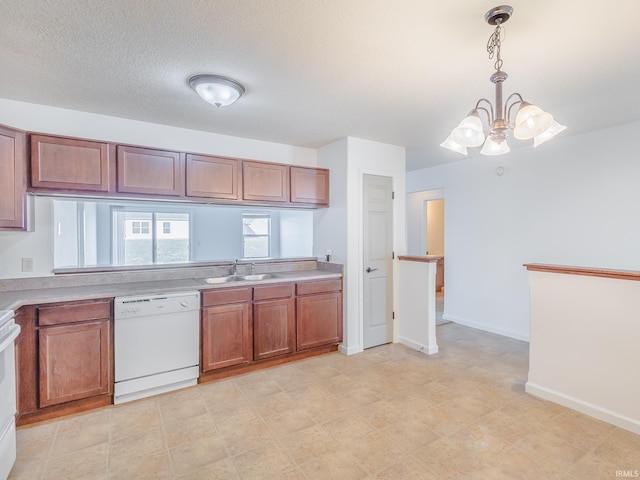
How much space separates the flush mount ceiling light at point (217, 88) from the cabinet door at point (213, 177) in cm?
89

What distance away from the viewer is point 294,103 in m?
2.73

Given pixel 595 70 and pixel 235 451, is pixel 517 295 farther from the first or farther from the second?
pixel 235 451

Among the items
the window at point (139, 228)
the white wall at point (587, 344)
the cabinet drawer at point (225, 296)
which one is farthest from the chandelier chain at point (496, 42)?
the window at point (139, 228)

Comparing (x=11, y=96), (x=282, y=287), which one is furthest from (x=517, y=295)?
(x=11, y=96)

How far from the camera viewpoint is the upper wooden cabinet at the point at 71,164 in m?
2.52

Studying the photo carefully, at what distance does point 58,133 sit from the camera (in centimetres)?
281

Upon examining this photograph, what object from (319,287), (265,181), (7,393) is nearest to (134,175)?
(265,181)

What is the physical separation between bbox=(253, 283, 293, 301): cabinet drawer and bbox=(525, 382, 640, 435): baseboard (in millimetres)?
2307

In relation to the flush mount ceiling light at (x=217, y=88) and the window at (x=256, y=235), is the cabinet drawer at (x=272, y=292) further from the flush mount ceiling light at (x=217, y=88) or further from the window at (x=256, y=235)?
the window at (x=256, y=235)

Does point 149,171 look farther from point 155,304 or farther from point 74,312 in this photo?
point 74,312

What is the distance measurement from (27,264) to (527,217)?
5.26m

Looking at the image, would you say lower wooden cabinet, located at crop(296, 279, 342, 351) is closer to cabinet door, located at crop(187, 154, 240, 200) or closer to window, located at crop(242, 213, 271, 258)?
cabinet door, located at crop(187, 154, 240, 200)

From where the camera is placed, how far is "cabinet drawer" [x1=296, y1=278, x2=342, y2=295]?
3.48 metres

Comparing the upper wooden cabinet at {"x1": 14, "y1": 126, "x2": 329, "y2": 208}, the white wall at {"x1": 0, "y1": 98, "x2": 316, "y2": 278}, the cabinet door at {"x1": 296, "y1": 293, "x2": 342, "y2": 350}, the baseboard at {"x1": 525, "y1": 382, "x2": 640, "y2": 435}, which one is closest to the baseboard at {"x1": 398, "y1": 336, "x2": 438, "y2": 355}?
the cabinet door at {"x1": 296, "y1": 293, "x2": 342, "y2": 350}
